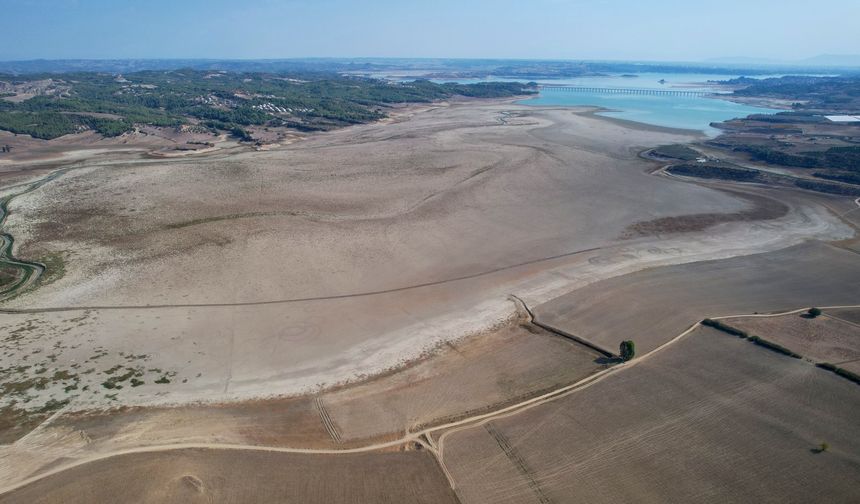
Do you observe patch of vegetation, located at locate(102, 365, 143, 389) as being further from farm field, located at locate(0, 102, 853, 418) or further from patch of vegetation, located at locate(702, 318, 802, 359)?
patch of vegetation, located at locate(702, 318, 802, 359)

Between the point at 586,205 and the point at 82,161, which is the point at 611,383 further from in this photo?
the point at 82,161

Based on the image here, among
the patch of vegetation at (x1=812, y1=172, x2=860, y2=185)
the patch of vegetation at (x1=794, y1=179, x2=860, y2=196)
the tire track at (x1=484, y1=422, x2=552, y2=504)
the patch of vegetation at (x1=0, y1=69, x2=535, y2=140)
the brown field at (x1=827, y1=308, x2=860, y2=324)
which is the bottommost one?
the tire track at (x1=484, y1=422, x2=552, y2=504)

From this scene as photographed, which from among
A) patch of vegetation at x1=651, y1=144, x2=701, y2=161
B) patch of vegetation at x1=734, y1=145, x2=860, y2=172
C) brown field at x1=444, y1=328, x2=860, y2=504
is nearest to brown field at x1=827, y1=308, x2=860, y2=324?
brown field at x1=444, y1=328, x2=860, y2=504

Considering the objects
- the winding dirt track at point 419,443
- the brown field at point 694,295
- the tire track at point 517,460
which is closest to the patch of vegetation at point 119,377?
the winding dirt track at point 419,443

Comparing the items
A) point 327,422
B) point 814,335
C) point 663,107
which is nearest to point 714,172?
point 814,335

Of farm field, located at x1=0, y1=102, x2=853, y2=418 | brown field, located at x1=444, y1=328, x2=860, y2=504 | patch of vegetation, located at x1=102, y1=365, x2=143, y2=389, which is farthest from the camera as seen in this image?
farm field, located at x1=0, y1=102, x2=853, y2=418

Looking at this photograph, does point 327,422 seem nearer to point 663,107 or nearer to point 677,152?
point 677,152

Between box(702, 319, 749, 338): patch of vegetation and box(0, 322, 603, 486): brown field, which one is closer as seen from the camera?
box(0, 322, 603, 486): brown field
